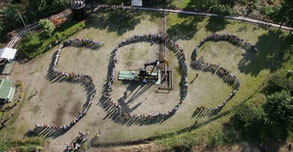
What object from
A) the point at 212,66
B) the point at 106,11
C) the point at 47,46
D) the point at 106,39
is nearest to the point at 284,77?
the point at 212,66

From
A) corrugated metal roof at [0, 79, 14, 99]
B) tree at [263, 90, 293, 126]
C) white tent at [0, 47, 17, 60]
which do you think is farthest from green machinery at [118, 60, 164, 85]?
white tent at [0, 47, 17, 60]

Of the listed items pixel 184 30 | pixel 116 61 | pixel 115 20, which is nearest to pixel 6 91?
pixel 116 61

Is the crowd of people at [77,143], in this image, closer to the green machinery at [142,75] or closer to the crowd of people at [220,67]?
the green machinery at [142,75]

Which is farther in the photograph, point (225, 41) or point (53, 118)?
point (225, 41)

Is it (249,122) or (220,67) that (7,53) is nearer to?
(220,67)

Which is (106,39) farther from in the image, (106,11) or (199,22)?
(199,22)

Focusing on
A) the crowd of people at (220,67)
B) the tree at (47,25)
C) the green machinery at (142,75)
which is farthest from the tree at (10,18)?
the crowd of people at (220,67)
